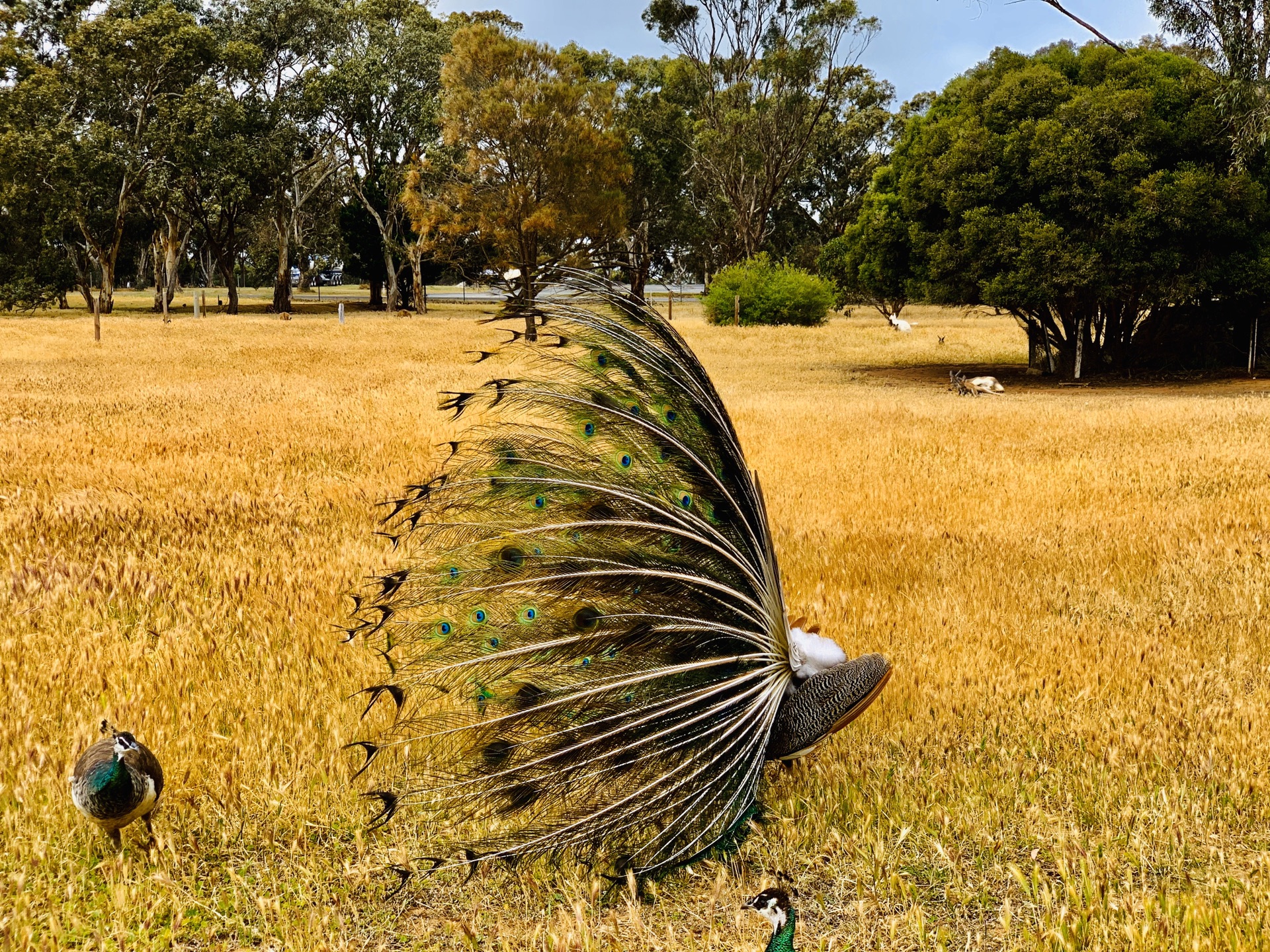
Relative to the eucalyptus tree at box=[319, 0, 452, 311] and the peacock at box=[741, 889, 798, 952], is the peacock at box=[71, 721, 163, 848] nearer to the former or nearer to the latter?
the peacock at box=[741, 889, 798, 952]

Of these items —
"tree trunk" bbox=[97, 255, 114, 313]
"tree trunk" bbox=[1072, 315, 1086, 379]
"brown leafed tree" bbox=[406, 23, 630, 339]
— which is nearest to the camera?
"tree trunk" bbox=[1072, 315, 1086, 379]

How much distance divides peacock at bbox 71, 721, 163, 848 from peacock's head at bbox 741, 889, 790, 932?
221cm

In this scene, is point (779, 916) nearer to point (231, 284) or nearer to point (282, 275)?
point (231, 284)

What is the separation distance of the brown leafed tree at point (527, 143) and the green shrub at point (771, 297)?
27.8 feet

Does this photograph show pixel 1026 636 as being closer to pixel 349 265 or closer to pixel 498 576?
pixel 498 576

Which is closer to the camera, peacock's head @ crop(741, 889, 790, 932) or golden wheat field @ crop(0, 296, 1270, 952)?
peacock's head @ crop(741, 889, 790, 932)

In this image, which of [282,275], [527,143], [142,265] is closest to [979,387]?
[527,143]

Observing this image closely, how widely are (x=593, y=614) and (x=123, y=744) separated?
1.70m

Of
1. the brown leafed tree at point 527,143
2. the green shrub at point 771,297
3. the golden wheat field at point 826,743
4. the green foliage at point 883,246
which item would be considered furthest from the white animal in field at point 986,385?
the green shrub at point 771,297

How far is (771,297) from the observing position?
43.4 metres

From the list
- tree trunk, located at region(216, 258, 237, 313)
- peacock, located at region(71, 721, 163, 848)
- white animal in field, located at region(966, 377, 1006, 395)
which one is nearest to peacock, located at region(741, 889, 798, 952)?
peacock, located at region(71, 721, 163, 848)

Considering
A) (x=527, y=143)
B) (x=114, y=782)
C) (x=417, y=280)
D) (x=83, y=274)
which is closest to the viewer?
(x=114, y=782)

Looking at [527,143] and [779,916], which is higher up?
[527,143]

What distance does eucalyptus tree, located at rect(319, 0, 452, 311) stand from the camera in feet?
169
